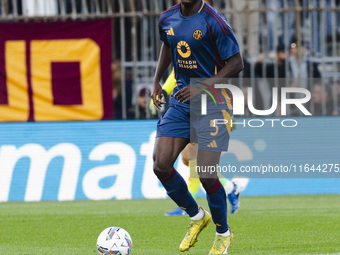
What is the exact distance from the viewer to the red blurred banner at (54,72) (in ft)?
40.7

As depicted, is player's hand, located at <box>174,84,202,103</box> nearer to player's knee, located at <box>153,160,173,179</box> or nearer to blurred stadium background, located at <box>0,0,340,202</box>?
player's knee, located at <box>153,160,173,179</box>

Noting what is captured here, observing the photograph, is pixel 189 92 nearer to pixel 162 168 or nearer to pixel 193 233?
pixel 162 168

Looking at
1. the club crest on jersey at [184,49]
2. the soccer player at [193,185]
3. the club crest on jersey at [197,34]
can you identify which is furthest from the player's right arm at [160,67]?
the soccer player at [193,185]

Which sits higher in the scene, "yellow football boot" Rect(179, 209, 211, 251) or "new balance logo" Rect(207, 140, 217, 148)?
"new balance logo" Rect(207, 140, 217, 148)

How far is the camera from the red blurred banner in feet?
40.7

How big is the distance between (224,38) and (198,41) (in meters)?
0.21

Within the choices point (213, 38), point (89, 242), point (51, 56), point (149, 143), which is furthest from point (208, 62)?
point (51, 56)

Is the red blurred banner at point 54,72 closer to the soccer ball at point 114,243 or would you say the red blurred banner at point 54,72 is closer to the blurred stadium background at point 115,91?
the blurred stadium background at point 115,91

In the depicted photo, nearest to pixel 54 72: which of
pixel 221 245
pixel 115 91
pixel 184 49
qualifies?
pixel 115 91

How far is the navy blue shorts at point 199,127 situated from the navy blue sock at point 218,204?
33 cm

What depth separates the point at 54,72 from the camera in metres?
Answer: 12.4

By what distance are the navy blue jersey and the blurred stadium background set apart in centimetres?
535

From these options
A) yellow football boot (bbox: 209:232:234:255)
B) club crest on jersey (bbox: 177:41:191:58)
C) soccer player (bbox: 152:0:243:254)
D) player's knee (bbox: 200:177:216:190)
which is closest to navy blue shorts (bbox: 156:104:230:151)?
soccer player (bbox: 152:0:243:254)

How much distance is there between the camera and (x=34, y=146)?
12.0 m
